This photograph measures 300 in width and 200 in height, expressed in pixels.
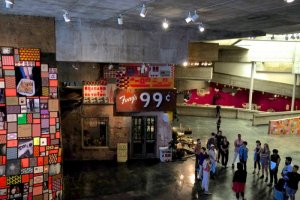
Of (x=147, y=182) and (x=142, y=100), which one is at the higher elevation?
(x=142, y=100)

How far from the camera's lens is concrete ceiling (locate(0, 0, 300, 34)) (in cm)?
732

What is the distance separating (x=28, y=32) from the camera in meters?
9.67

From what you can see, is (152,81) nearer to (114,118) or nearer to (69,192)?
(114,118)

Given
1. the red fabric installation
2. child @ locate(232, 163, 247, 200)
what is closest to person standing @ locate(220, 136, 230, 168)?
child @ locate(232, 163, 247, 200)

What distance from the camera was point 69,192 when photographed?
38.8 ft

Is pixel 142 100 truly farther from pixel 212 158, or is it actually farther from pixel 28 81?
pixel 28 81

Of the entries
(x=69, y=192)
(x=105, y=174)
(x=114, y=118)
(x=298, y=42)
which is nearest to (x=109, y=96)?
(x=114, y=118)

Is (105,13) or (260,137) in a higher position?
(105,13)

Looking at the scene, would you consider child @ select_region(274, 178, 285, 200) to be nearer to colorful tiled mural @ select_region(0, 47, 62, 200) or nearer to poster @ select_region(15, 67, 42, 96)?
colorful tiled mural @ select_region(0, 47, 62, 200)

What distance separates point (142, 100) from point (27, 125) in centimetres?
597

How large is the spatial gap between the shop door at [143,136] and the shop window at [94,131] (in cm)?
153

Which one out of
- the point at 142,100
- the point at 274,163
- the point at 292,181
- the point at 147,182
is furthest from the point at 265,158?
the point at 142,100

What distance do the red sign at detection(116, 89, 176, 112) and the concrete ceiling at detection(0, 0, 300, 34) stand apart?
442 centimetres

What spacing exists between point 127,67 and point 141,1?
763 cm
